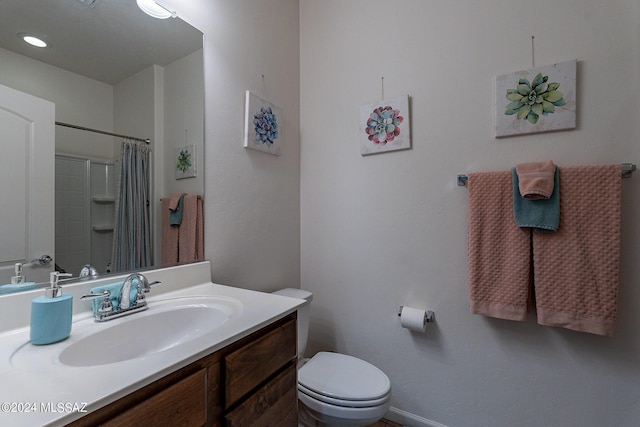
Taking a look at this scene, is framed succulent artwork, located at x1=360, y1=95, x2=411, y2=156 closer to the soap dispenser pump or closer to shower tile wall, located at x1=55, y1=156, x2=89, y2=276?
shower tile wall, located at x1=55, y1=156, x2=89, y2=276

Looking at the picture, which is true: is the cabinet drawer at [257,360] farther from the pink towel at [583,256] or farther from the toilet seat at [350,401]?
the pink towel at [583,256]

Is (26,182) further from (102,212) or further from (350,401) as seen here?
(350,401)

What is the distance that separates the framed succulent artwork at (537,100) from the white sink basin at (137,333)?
4.66 ft

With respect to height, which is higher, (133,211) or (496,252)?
(133,211)

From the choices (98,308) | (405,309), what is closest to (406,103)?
(405,309)

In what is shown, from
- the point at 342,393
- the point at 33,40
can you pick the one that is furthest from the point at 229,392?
the point at 33,40

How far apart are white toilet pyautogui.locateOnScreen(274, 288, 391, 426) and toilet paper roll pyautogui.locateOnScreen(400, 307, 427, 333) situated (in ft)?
0.96

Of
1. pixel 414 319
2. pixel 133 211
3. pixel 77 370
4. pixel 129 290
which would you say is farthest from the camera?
pixel 414 319

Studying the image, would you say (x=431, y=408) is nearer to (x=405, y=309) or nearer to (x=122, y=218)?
(x=405, y=309)

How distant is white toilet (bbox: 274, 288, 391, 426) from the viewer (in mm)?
1097

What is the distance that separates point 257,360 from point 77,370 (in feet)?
1.35

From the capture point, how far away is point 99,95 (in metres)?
0.98

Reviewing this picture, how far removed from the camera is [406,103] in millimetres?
1499

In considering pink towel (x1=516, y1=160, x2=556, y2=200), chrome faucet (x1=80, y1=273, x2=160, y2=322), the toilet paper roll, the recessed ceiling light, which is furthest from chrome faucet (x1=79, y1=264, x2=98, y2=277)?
pink towel (x1=516, y1=160, x2=556, y2=200)
